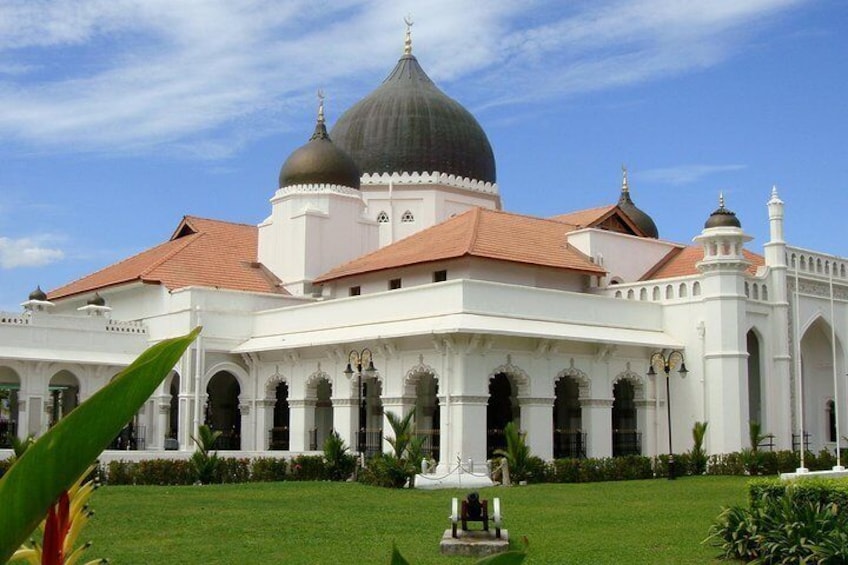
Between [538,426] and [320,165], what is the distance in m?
12.0

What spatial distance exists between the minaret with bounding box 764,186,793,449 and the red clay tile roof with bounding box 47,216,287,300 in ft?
48.4

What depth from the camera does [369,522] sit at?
15.1 meters

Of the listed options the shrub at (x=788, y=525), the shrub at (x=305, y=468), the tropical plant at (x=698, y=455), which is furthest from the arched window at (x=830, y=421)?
the shrub at (x=788, y=525)

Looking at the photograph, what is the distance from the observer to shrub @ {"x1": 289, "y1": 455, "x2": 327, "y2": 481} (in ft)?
76.9

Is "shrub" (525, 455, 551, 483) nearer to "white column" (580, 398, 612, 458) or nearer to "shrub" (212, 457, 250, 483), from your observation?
"white column" (580, 398, 612, 458)

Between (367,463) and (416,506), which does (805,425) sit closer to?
(367,463)

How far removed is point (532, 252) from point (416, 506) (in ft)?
44.1

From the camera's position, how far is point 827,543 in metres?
9.91

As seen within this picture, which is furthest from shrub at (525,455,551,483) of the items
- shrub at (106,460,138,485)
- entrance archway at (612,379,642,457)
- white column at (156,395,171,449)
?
white column at (156,395,171,449)

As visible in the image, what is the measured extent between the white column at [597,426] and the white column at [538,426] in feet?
4.08

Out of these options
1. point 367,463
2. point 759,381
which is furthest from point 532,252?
point 367,463

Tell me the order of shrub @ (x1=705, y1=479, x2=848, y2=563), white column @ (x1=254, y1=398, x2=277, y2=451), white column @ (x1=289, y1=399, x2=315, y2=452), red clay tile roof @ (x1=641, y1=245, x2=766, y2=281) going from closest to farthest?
shrub @ (x1=705, y1=479, x2=848, y2=563) → white column @ (x1=289, y1=399, x2=315, y2=452) → white column @ (x1=254, y1=398, x2=277, y2=451) → red clay tile roof @ (x1=641, y1=245, x2=766, y2=281)

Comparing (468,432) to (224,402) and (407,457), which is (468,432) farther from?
(224,402)

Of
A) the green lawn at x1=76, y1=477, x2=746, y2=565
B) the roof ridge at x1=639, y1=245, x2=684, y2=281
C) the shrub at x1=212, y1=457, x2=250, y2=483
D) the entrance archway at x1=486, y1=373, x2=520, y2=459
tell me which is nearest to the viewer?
the green lawn at x1=76, y1=477, x2=746, y2=565
